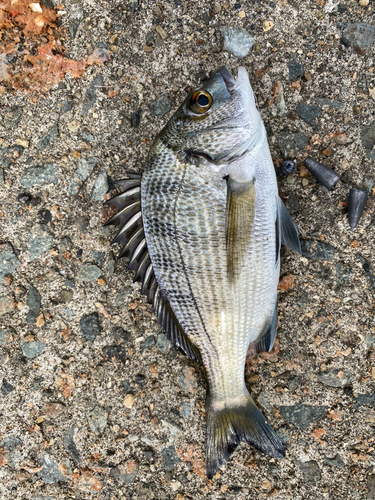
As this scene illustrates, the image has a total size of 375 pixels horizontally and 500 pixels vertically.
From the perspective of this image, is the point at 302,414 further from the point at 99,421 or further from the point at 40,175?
the point at 40,175

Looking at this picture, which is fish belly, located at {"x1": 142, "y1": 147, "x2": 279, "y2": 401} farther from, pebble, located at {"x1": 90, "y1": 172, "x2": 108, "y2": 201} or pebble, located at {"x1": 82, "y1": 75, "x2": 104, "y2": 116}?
pebble, located at {"x1": 82, "y1": 75, "x2": 104, "y2": 116}

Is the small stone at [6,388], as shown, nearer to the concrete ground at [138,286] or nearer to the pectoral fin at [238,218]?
the concrete ground at [138,286]

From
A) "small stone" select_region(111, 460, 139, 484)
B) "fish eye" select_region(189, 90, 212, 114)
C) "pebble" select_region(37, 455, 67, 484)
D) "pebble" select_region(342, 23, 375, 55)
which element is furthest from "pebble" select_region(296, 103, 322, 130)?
"pebble" select_region(37, 455, 67, 484)

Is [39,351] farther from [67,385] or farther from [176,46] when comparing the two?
[176,46]

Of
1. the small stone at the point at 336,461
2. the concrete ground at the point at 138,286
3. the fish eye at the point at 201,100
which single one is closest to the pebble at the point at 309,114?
the concrete ground at the point at 138,286

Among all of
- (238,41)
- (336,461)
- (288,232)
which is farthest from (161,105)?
(336,461)

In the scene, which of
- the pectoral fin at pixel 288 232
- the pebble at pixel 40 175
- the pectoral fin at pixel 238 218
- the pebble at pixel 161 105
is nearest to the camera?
the pectoral fin at pixel 238 218

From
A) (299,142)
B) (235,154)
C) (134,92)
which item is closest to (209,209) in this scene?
(235,154)
